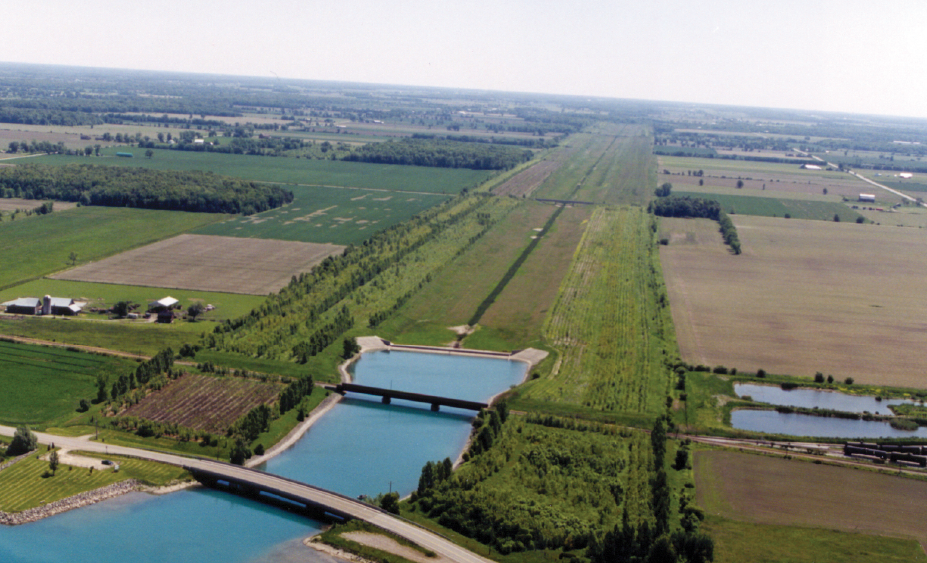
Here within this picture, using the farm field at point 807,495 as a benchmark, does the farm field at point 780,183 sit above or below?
above

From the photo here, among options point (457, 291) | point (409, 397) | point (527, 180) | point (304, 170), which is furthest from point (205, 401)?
point (527, 180)

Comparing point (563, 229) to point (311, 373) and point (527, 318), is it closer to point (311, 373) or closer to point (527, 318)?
point (527, 318)

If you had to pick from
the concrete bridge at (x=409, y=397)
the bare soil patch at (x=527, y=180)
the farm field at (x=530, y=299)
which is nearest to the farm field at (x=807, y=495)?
the concrete bridge at (x=409, y=397)

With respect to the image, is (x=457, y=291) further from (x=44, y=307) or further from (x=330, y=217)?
(x=330, y=217)

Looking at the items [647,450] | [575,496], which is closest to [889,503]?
[647,450]

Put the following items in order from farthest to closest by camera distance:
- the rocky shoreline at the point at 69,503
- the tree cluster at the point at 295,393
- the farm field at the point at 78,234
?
→ the farm field at the point at 78,234
the tree cluster at the point at 295,393
the rocky shoreline at the point at 69,503

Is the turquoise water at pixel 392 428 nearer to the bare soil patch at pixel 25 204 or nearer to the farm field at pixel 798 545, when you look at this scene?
the farm field at pixel 798 545
